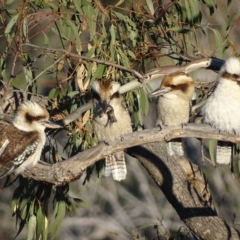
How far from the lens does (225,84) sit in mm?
4402

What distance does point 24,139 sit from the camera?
4.38 meters

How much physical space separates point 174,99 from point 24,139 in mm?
758

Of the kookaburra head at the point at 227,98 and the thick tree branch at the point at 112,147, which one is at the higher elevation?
the kookaburra head at the point at 227,98

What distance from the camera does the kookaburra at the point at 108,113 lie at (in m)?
4.28

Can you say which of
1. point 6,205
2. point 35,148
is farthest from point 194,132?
point 6,205

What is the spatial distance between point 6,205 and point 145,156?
3.12 meters

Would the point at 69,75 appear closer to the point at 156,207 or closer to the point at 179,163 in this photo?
the point at 179,163

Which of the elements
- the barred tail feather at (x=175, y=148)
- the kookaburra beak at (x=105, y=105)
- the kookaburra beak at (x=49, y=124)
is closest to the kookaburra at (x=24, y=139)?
the kookaburra beak at (x=49, y=124)

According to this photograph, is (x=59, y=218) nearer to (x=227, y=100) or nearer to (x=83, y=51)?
(x=83, y=51)

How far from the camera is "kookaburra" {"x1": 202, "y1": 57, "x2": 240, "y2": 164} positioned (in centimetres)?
433

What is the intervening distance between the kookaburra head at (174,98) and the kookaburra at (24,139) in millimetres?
553

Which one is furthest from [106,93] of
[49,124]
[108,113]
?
[49,124]

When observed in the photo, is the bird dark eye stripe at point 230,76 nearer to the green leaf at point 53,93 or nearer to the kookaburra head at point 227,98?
the kookaburra head at point 227,98

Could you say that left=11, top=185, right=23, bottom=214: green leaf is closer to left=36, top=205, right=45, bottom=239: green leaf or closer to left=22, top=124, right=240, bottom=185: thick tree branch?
left=36, top=205, right=45, bottom=239: green leaf
